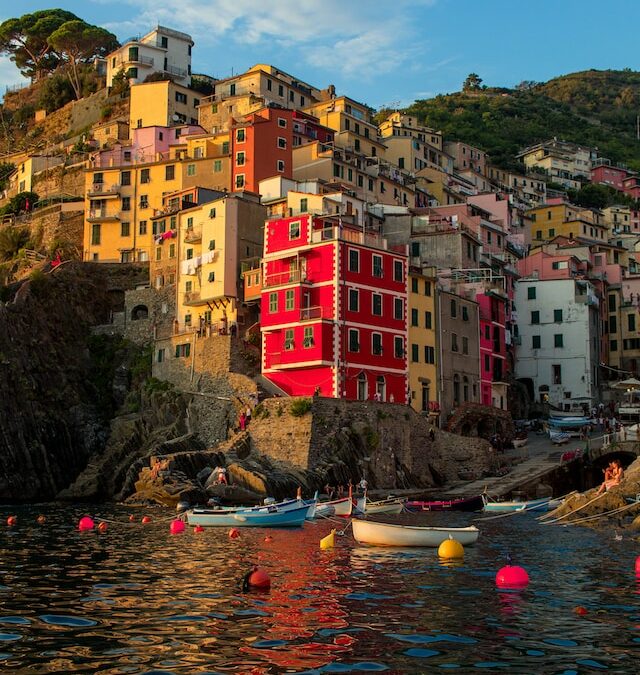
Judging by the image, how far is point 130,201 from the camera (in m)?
93.0

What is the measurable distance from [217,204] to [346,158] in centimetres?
2624

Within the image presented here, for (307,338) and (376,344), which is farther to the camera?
(376,344)

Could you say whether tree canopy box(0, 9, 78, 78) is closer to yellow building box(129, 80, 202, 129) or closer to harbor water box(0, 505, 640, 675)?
yellow building box(129, 80, 202, 129)

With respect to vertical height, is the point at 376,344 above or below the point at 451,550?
above

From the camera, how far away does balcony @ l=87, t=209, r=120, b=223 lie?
92438 millimetres

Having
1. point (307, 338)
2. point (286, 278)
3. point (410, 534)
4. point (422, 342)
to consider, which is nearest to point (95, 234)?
point (286, 278)

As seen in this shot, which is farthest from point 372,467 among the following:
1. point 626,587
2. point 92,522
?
point 626,587

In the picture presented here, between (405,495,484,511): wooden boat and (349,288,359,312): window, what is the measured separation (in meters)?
17.0

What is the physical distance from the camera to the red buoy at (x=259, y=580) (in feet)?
84.3

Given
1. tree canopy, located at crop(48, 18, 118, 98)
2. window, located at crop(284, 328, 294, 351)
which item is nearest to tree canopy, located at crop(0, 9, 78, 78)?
tree canopy, located at crop(48, 18, 118, 98)

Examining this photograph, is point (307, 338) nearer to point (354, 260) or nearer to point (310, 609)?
point (354, 260)

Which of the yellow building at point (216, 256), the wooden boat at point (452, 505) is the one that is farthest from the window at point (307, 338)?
the wooden boat at point (452, 505)

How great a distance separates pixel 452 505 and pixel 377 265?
21.4 m

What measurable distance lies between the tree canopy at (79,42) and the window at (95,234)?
1932 inches
